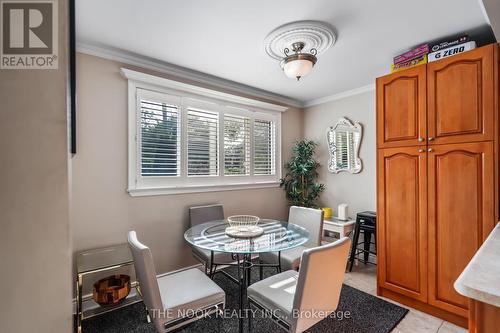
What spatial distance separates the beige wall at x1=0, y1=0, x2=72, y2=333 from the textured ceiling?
50.2 inches

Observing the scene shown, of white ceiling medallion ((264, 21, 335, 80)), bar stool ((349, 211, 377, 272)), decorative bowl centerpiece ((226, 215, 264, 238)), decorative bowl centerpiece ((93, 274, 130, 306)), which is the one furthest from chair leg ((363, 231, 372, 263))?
decorative bowl centerpiece ((93, 274, 130, 306))

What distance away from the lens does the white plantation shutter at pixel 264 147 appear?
3.61 meters

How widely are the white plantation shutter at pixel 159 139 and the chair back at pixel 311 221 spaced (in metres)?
1.50

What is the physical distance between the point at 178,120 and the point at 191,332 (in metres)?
2.13

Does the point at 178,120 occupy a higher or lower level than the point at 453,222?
higher

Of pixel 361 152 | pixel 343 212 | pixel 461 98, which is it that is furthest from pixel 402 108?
pixel 343 212

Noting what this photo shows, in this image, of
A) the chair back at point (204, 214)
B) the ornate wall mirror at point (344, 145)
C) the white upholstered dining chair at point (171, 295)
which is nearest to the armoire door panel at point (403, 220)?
the ornate wall mirror at point (344, 145)

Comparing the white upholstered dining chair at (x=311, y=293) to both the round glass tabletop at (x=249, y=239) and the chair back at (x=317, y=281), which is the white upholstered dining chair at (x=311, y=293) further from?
the round glass tabletop at (x=249, y=239)

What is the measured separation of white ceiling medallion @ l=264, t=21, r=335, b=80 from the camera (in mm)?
1934

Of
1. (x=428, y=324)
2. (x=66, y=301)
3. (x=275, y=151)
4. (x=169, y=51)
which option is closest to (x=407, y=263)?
(x=428, y=324)

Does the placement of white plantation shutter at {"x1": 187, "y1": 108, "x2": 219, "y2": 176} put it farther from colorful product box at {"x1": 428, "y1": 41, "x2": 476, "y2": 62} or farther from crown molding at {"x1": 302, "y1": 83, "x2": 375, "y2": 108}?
colorful product box at {"x1": 428, "y1": 41, "x2": 476, "y2": 62}

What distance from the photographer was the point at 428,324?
6.43ft

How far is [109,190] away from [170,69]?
1.49 metres

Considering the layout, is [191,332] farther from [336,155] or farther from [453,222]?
[336,155]
